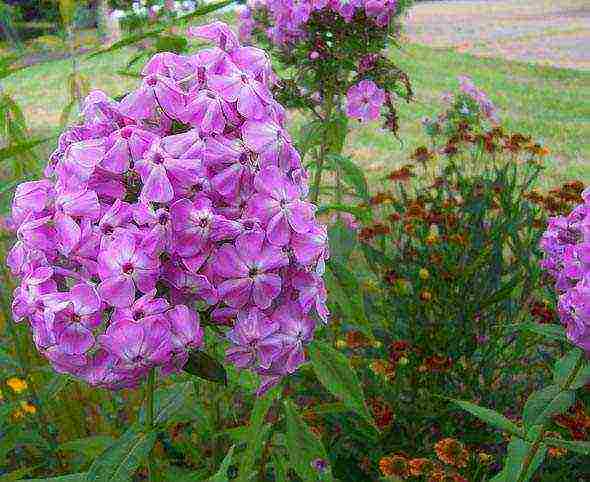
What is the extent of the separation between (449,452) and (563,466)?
53 centimetres

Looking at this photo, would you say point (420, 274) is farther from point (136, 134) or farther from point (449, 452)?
point (136, 134)

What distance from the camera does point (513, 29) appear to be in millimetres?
16234

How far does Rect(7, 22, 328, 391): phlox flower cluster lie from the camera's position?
1.00 metres

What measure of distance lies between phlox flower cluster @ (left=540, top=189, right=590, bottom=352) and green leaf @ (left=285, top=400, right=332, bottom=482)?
51cm

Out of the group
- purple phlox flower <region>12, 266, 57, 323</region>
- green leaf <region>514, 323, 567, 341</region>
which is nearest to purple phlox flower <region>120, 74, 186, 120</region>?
purple phlox flower <region>12, 266, 57, 323</region>

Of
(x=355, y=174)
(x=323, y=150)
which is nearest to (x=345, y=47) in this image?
(x=323, y=150)

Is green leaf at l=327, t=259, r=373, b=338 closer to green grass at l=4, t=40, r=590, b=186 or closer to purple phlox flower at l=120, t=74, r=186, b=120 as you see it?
purple phlox flower at l=120, t=74, r=186, b=120

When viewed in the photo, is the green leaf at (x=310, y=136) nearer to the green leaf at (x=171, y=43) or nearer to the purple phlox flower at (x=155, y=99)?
the green leaf at (x=171, y=43)

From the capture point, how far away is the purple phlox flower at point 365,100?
220 centimetres

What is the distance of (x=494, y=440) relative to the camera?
234cm

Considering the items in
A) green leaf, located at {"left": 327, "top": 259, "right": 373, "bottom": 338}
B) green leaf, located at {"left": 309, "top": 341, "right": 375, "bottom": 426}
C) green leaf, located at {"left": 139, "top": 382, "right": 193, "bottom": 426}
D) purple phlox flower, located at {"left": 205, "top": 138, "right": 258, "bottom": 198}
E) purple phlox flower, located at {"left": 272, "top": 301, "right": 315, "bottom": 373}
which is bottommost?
green leaf, located at {"left": 139, "top": 382, "right": 193, "bottom": 426}

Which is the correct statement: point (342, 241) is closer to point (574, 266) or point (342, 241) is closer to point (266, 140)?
point (574, 266)

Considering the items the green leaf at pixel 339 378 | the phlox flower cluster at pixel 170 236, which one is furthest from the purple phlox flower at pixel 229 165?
the green leaf at pixel 339 378

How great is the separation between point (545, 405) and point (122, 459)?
83cm
